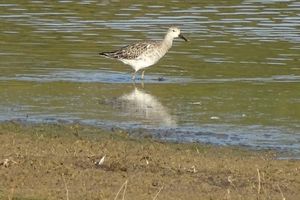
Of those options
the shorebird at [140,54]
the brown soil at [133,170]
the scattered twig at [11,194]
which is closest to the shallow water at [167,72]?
the shorebird at [140,54]

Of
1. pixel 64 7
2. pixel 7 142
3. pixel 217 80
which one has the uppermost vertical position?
pixel 7 142

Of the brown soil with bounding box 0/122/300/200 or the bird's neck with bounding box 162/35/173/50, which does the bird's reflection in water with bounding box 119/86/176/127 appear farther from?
the bird's neck with bounding box 162/35/173/50

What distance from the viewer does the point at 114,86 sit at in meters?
17.2

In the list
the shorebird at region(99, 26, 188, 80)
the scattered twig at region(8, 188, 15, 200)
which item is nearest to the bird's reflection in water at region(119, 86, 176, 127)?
the shorebird at region(99, 26, 188, 80)

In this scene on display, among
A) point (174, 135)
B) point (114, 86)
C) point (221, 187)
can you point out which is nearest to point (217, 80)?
point (114, 86)

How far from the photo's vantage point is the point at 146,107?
15430mm

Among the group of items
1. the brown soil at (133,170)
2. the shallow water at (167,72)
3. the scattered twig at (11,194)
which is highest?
the scattered twig at (11,194)

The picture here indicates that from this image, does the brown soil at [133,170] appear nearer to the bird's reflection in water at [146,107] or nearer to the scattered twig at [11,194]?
the scattered twig at [11,194]

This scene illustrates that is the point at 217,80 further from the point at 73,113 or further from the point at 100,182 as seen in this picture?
the point at 100,182

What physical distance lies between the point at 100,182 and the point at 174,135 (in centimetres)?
313

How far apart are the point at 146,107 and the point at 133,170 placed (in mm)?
4659

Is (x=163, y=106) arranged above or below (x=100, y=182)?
below

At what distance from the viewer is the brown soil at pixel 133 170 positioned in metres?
9.93

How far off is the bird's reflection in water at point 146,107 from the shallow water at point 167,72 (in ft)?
0.05
